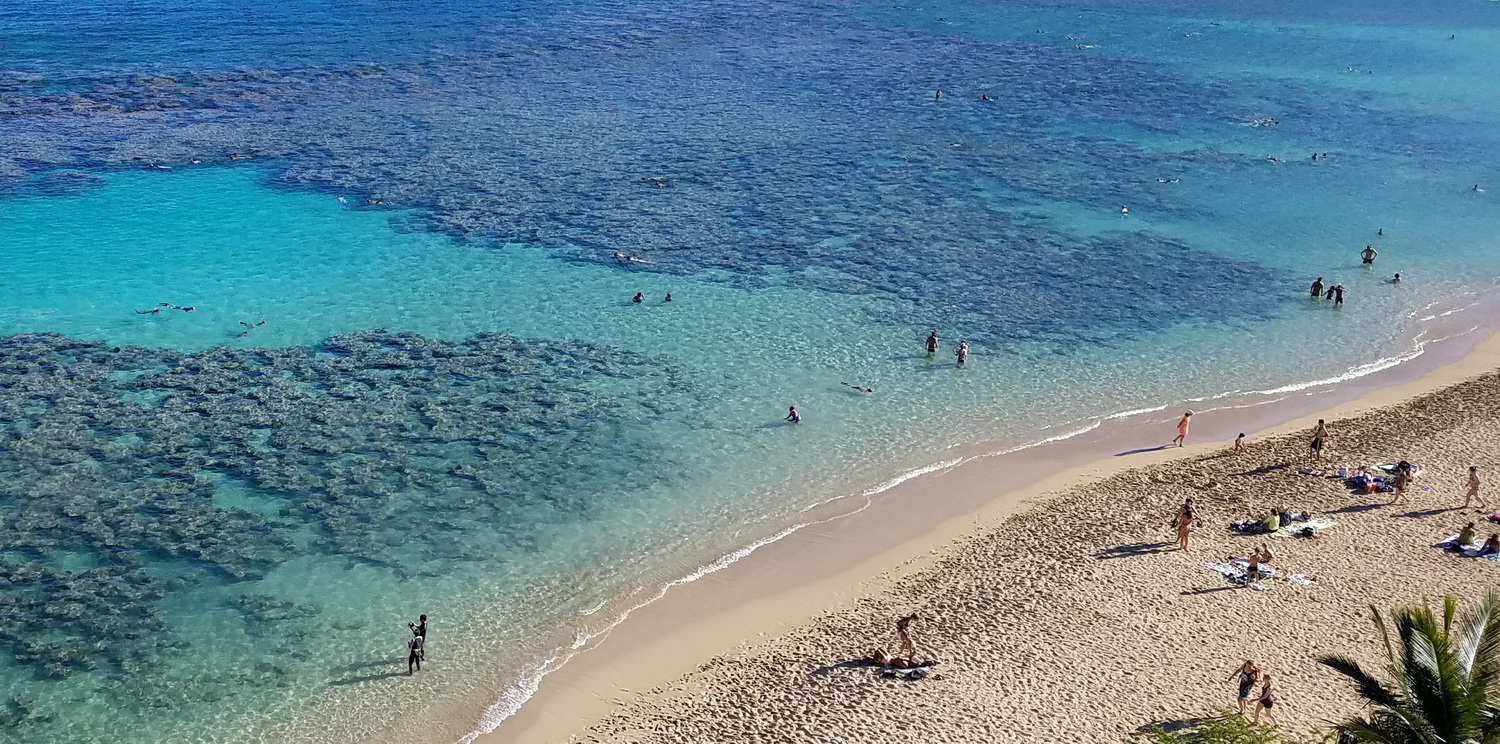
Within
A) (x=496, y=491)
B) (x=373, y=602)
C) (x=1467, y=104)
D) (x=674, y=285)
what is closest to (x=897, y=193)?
(x=674, y=285)

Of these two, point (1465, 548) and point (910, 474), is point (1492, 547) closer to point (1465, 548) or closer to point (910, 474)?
point (1465, 548)

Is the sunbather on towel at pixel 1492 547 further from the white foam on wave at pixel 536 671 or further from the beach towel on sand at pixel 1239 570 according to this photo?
the white foam on wave at pixel 536 671

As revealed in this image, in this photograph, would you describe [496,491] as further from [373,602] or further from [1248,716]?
[1248,716]

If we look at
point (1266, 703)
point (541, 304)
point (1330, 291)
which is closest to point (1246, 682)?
point (1266, 703)

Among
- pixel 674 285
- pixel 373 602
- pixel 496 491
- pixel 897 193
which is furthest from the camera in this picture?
pixel 897 193

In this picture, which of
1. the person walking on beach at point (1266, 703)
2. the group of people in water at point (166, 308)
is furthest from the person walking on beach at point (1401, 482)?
the group of people in water at point (166, 308)

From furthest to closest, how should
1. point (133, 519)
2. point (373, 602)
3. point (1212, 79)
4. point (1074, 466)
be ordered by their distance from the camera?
point (1212, 79) < point (1074, 466) < point (133, 519) < point (373, 602)
